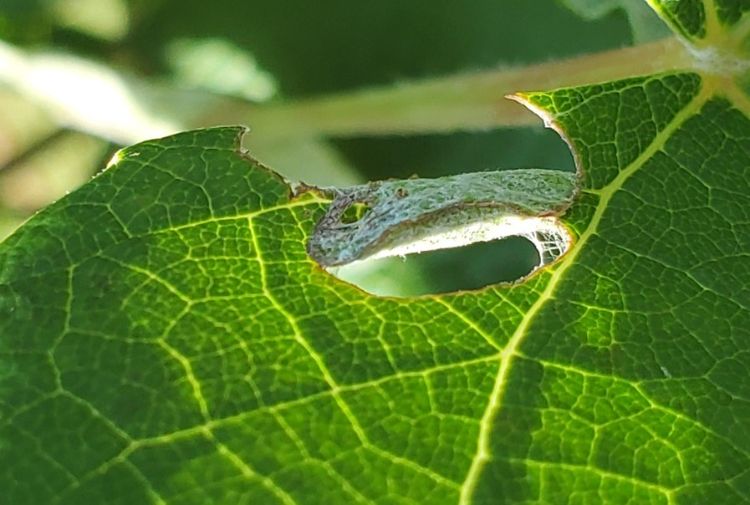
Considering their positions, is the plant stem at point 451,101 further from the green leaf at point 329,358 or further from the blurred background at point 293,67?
the green leaf at point 329,358

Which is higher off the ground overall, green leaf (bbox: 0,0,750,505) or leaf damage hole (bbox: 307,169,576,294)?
leaf damage hole (bbox: 307,169,576,294)

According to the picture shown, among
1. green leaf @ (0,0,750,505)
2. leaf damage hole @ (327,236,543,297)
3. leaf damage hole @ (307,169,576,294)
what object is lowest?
green leaf @ (0,0,750,505)

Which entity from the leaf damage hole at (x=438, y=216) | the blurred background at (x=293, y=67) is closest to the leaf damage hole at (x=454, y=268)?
the blurred background at (x=293, y=67)

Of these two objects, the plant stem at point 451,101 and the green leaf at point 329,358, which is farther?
the plant stem at point 451,101

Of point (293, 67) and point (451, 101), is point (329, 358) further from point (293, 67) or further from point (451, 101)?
point (293, 67)

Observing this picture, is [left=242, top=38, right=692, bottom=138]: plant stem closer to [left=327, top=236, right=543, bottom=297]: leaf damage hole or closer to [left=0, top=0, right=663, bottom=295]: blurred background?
[left=0, top=0, right=663, bottom=295]: blurred background

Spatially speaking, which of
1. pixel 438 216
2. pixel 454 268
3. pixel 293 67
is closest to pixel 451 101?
pixel 454 268

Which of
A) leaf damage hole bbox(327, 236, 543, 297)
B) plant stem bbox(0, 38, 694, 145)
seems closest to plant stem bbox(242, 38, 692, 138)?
plant stem bbox(0, 38, 694, 145)

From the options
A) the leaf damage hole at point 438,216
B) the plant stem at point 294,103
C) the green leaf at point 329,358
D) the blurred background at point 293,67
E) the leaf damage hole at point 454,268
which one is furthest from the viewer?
the blurred background at point 293,67
